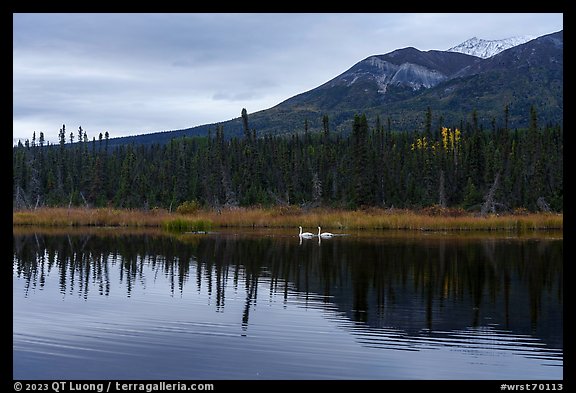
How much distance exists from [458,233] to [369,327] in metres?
34.8

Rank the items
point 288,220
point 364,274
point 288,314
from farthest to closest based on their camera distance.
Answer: point 288,220, point 364,274, point 288,314

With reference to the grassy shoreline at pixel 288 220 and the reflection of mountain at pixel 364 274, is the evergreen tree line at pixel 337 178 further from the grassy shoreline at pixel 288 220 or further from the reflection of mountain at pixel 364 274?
the reflection of mountain at pixel 364 274

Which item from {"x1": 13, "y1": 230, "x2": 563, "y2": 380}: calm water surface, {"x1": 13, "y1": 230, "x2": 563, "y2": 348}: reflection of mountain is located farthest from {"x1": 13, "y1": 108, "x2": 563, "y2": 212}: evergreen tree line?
{"x1": 13, "y1": 230, "x2": 563, "y2": 380}: calm water surface

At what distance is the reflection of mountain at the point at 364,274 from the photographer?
17391 mm

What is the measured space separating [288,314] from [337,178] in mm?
94452

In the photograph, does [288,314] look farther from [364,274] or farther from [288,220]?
[288,220]

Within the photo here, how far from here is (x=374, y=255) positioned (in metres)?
32.7

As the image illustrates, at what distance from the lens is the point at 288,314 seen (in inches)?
707

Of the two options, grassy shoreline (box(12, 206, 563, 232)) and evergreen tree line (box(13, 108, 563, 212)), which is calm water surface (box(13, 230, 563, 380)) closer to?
grassy shoreline (box(12, 206, 563, 232))

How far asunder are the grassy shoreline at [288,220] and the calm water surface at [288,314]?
18.3 metres

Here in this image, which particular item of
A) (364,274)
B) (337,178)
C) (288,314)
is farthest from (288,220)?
(337,178)

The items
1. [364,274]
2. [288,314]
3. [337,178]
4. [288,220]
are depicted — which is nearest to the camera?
[288,314]

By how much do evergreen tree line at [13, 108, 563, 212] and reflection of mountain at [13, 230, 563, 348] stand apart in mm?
36399
